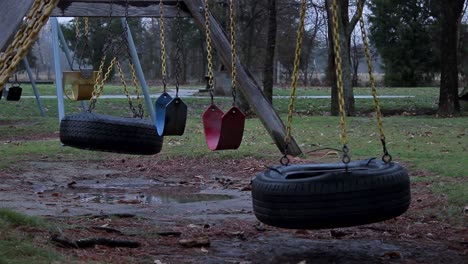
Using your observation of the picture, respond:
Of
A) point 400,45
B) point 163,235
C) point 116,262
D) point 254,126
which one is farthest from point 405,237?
point 400,45

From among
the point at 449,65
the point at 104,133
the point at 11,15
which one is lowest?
the point at 104,133

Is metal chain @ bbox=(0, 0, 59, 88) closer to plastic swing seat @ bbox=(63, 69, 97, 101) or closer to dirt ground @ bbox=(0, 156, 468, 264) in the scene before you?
dirt ground @ bbox=(0, 156, 468, 264)

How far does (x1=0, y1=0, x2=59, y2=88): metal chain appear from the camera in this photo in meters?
4.43

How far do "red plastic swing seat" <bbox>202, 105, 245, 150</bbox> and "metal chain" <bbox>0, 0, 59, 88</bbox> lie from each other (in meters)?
2.62

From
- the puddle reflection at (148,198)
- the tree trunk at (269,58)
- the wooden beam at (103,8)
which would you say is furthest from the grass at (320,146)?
the tree trunk at (269,58)

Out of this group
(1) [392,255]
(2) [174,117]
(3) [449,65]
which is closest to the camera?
(1) [392,255]

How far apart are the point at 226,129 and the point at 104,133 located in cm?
129

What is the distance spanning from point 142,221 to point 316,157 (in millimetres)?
5080

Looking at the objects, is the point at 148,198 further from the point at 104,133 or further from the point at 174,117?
the point at 174,117

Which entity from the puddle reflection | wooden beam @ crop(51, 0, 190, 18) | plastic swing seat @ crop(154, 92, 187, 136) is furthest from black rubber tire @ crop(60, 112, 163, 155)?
wooden beam @ crop(51, 0, 190, 18)

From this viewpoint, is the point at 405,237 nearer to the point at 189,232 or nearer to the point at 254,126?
the point at 189,232

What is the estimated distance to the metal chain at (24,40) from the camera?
4433mm

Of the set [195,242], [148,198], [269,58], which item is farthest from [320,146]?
[269,58]

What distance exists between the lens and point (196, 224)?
726cm
